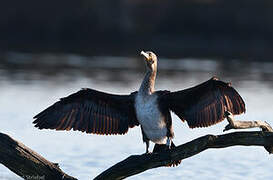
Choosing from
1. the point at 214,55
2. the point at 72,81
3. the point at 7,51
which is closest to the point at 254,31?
the point at 214,55

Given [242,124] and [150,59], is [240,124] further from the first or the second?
[150,59]

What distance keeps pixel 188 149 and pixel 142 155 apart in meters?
0.56

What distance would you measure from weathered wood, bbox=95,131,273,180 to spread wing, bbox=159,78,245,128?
1.70 ft

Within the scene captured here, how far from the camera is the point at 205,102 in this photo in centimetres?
910

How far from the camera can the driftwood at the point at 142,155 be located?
8398 mm

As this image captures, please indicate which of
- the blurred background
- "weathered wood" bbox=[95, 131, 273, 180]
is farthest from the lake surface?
"weathered wood" bbox=[95, 131, 273, 180]

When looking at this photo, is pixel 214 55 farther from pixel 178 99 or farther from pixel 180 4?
pixel 178 99

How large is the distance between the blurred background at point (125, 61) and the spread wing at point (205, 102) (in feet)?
7.71

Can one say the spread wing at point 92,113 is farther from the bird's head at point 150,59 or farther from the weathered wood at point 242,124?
the weathered wood at point 242,124

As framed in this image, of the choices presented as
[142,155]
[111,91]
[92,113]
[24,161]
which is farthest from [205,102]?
[111,91]

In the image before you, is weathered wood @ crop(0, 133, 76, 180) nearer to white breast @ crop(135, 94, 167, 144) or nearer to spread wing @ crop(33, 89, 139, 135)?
spread wing @ crop(33, 89, 139, 135)

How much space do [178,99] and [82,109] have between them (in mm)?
1236

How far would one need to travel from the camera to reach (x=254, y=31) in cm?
3509

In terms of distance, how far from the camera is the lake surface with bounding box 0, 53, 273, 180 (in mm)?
12148
